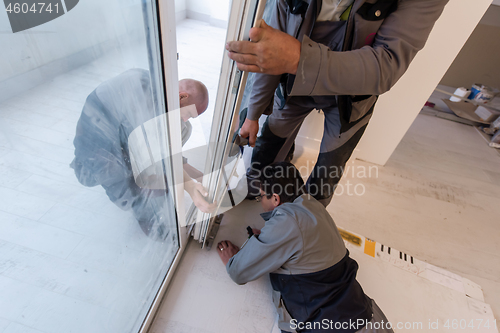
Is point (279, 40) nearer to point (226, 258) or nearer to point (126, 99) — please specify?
point (126, 99)

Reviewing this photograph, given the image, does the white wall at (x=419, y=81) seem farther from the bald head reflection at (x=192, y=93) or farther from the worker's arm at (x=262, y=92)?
the bald head reflection at (x=192, y=93)

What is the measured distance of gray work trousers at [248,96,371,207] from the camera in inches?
41.1

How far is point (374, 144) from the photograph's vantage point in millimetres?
1922

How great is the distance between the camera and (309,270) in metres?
0.91

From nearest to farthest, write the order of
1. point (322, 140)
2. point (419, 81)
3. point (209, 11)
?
point (322, 140), point (419, 81), point (209, 11)

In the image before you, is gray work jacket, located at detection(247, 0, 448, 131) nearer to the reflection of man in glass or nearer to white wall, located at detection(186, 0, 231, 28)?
the reflection of man in glass

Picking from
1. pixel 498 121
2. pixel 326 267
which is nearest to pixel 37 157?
pixel 326 267

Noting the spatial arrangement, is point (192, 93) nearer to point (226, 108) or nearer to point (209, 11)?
point (226, 108)

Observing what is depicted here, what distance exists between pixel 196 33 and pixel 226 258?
238cm

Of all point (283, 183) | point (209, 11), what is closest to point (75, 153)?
point (283, 183)

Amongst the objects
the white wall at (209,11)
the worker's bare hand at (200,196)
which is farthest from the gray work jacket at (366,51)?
the white wall at (209,11)

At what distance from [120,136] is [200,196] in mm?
417

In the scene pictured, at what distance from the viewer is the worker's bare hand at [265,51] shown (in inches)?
23.6

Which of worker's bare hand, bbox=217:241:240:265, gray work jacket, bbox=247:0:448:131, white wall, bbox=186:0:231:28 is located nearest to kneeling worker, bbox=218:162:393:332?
worker's bare hand, bbox=217:241:240:265
